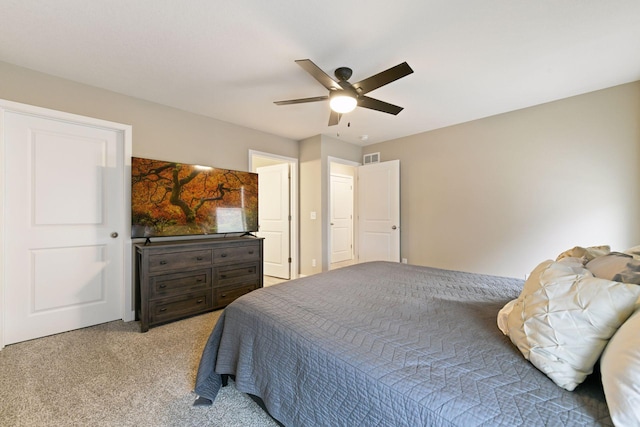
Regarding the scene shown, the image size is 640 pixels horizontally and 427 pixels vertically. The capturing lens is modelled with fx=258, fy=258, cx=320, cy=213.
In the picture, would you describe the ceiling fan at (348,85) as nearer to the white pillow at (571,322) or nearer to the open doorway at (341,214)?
the white pillow at (571,322)

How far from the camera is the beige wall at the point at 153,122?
2361 millimetres

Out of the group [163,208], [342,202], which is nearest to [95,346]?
[163,208]

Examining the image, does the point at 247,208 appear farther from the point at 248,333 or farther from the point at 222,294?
the point at 248,333

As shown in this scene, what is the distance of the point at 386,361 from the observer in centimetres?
93

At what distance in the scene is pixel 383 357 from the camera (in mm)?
958

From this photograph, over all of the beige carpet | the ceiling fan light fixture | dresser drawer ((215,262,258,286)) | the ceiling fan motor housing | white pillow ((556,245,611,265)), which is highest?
the ceiling fan motor housing

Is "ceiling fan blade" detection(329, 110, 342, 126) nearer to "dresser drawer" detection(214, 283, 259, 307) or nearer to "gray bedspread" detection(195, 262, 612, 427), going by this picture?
"gray bedspread" detection(195, 262, 612, 427)

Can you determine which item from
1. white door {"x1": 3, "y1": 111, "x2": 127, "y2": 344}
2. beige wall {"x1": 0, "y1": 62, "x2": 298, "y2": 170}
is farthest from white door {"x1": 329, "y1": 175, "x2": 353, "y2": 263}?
white door {"x1": 3, "y1": 111, "x2": 127, "y2": 344}

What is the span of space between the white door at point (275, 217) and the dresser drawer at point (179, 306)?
1.75 m

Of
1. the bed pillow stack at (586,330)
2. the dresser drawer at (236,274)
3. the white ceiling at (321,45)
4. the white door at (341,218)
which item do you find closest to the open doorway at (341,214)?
the white door at (341,218)

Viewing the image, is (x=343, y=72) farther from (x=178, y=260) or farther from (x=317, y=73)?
(x=178, y=260)

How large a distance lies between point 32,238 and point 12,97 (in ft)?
4.16

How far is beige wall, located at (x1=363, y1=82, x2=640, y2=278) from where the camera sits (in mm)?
2699

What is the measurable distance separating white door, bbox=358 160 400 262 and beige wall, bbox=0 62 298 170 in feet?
5.57
